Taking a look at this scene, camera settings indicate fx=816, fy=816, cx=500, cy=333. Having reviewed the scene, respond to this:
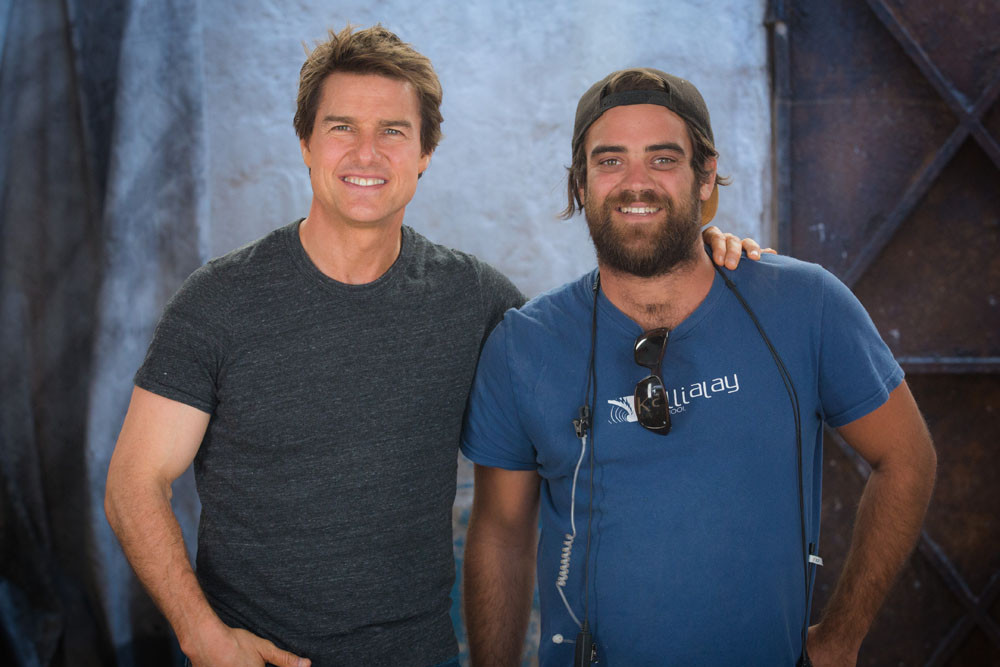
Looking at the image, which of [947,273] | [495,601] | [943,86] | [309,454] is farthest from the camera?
[947,273]

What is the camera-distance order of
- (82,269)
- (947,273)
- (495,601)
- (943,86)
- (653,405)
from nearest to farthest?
1. (653,405)
2. (495,601)
3. (82,269)
4. (943,86)
5. (947,273)

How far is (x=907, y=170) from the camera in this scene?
133 inches


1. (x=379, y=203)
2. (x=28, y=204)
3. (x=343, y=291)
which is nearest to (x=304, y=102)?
(x=379, y=203)

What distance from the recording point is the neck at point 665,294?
2.11m

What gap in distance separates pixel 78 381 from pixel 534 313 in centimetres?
201

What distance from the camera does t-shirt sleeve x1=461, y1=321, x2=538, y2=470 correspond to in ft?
7.02

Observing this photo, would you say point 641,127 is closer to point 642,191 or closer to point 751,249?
point 642,191

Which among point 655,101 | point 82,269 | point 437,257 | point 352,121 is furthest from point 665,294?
point 82,269

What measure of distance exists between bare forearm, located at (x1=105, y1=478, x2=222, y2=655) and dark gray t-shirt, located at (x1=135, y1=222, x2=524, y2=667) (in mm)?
140

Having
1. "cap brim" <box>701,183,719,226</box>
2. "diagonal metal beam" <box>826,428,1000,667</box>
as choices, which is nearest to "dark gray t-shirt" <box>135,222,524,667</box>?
"cap brim" <box>701,183,719,226</box>

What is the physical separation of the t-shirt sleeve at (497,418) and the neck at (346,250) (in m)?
0.38

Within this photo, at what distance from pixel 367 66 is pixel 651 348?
109 cm

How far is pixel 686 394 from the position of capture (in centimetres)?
197

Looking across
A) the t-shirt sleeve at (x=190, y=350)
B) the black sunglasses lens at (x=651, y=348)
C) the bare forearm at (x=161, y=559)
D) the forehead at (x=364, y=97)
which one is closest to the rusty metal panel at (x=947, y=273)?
the black sunglasses lens at (x=651, y=348)
